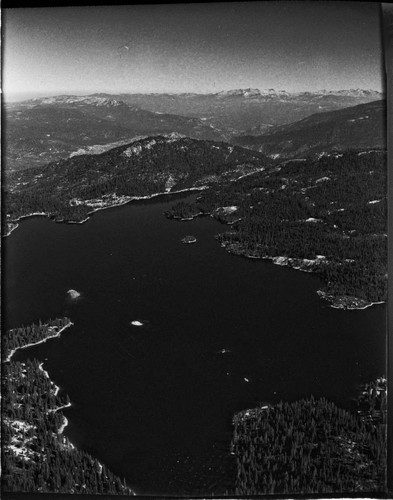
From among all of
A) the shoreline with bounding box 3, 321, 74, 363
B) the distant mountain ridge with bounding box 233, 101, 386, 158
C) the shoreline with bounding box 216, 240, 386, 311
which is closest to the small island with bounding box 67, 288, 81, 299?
the shoreline with bounding box 3, 321, 74, 363

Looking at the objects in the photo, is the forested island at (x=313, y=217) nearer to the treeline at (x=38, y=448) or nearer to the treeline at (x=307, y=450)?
the treeline at (x=307, y=450)

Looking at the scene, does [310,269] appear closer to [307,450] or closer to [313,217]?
[313,217]

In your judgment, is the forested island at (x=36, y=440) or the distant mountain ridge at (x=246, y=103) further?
the distant mountain ridge at (x=246, y=103)

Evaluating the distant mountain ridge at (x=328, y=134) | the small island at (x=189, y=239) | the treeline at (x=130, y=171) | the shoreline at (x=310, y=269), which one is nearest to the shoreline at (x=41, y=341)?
the treeline at (x=130, y=171)

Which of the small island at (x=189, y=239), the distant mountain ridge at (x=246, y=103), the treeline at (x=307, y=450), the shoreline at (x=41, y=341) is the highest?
the distant mountain ridge at (x=246, y=103)

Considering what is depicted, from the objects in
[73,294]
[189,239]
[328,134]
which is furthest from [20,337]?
[328,134]

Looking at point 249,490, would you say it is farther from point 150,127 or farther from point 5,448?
point 150,127
